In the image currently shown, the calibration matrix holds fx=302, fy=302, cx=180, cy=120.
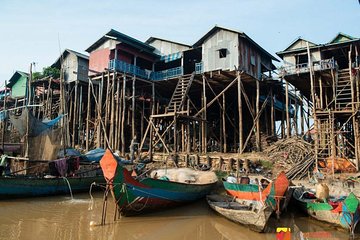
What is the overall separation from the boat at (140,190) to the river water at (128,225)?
35cm

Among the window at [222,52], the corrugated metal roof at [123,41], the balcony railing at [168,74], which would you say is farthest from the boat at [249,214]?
the corrugated metal roof at [123,41]

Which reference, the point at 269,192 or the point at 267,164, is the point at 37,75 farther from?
the point at 269,192

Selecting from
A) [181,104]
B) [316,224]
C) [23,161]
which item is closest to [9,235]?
[23,161]

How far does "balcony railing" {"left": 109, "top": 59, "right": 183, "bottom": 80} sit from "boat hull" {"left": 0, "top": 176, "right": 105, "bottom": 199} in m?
10.2

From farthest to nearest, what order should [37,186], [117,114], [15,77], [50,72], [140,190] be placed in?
1. [15,77]
2. [50,72]
3. [117,114]
4. [37,186]
5. [140,190]

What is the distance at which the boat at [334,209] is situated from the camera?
839cm

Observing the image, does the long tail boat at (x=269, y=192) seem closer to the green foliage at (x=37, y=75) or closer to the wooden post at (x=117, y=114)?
the wooden post at (x=117, y=114)

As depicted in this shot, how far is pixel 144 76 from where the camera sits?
23.7 metres

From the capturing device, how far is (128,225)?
30.3ft

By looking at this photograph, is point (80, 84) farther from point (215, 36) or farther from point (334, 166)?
point (334, 166)

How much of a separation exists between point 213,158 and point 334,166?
6.29 meters

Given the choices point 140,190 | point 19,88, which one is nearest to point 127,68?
point 140,190

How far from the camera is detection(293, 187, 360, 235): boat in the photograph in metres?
8.39

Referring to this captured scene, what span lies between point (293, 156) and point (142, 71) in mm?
12889
